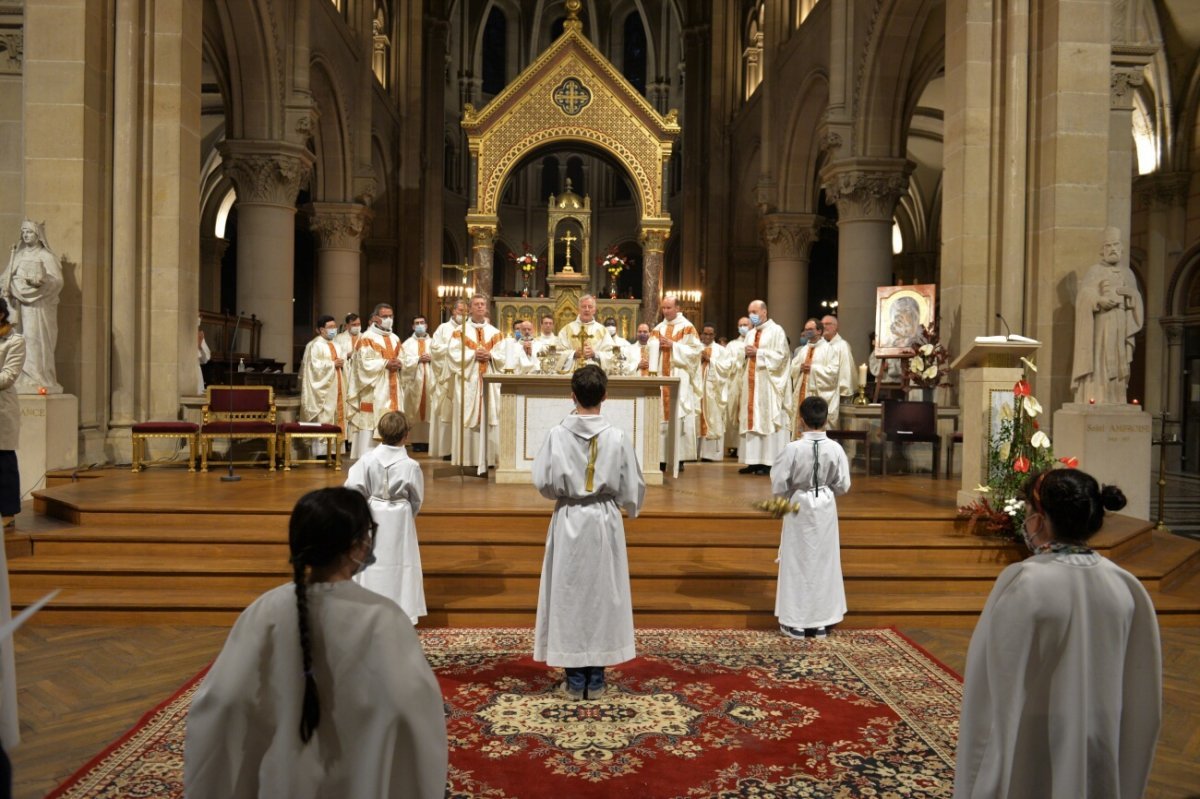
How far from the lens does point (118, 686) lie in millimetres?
4480

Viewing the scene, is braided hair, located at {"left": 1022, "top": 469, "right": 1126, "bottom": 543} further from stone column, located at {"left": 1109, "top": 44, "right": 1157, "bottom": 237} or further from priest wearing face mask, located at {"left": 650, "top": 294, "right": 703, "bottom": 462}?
stone column, located at {"left": 1109, "top": 44, "right": 1157, "bottom": 237}

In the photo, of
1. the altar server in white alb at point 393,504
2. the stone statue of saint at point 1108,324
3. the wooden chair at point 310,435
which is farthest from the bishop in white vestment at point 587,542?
the stone statue of saint at point 1108,324

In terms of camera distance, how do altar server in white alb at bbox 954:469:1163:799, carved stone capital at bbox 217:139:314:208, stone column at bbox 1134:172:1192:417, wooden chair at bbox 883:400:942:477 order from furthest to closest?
stone column at bbox 1134:172:1192:417 < carved stone capital at bbox 217:139:314:208 < wooden chair at bbox 883:400:942:477 < altar server in white alb at bbox 954:469:1163:799

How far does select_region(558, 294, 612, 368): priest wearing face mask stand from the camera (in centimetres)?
903

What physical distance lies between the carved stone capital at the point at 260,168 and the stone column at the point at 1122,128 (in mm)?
10472

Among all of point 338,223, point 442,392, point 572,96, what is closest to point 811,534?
point 442,392

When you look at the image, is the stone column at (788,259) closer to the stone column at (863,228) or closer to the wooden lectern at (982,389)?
the stone column at (863,228)

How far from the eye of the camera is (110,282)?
941 cm

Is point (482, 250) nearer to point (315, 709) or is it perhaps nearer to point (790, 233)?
point (790, 233)

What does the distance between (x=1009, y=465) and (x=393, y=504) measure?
450 centimetres

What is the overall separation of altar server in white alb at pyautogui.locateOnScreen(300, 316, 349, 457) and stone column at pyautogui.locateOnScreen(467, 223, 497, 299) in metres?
6.43

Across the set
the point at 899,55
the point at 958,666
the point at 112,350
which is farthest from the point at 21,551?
the point at 899,55

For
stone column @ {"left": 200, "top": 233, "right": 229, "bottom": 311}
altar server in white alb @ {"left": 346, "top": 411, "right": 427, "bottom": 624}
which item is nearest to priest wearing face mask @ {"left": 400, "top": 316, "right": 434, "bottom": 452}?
altar server in white alb @ {"left": 346, "top": 411, "right": 427, "bottom": 624}

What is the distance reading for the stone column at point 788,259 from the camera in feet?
59.5
